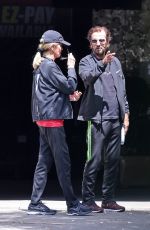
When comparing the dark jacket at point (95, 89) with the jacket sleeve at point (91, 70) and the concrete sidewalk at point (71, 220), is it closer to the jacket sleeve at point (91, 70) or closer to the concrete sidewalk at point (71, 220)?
the jacket sleeve at point (91, 70)

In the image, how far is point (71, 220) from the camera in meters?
7.96

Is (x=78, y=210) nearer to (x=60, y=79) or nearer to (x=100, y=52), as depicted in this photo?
(x=60, y=79)

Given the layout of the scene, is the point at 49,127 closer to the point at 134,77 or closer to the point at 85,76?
the point at 85,76

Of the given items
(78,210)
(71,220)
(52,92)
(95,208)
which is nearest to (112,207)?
(95,208)

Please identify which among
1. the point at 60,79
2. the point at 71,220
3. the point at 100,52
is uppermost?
the point at 100,52

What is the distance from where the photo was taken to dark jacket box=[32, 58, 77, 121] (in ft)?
26.2

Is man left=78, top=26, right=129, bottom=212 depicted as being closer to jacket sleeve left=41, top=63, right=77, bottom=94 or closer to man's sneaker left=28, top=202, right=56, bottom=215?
jacket sleeve left=41, top=63, right=77, bottom=94

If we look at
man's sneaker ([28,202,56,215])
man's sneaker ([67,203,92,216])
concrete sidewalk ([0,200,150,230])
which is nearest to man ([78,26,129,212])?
man's sneaker ([67,203,92,216])

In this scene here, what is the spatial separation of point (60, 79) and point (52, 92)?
0.17m

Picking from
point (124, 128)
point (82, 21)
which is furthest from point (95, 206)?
point (82, 21)

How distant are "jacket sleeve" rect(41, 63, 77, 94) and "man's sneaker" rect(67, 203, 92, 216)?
120 cm

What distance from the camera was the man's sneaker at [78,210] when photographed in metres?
8.15

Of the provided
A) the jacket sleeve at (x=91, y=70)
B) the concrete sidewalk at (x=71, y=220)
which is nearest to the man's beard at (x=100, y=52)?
the jacket sleeve at (x=91, y=70)

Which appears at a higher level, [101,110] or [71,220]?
[101,110]
